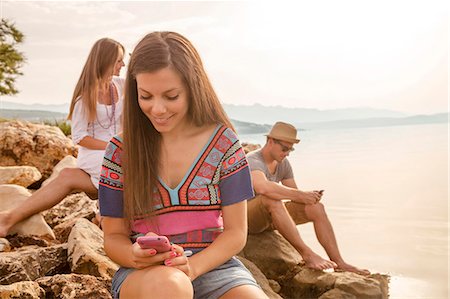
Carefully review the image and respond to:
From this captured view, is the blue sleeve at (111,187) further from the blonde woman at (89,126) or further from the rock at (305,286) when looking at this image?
the rock at (305,286)

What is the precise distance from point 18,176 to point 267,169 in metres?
2.24

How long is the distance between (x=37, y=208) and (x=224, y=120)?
8.25 feet

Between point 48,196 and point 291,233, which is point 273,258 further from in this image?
point 48,196

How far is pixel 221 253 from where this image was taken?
2428mm

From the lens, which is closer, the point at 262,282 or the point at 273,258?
the point at 262,282

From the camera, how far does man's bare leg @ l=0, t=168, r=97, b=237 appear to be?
4.63 metres

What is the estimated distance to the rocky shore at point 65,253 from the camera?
325 cm

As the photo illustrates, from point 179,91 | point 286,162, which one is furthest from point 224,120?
point 286,162

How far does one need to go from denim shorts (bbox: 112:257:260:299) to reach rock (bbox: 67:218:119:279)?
1235mm

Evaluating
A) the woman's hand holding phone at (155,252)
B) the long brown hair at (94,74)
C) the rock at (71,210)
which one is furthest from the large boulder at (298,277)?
the woman's hand holding phone at (155,252)

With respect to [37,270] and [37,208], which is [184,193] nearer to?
[37,270]

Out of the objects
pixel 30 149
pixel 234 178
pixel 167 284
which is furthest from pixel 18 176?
pixel 167 284

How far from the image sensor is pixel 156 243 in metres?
2.21

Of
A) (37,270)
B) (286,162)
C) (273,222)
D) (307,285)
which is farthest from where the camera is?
(286,162)
